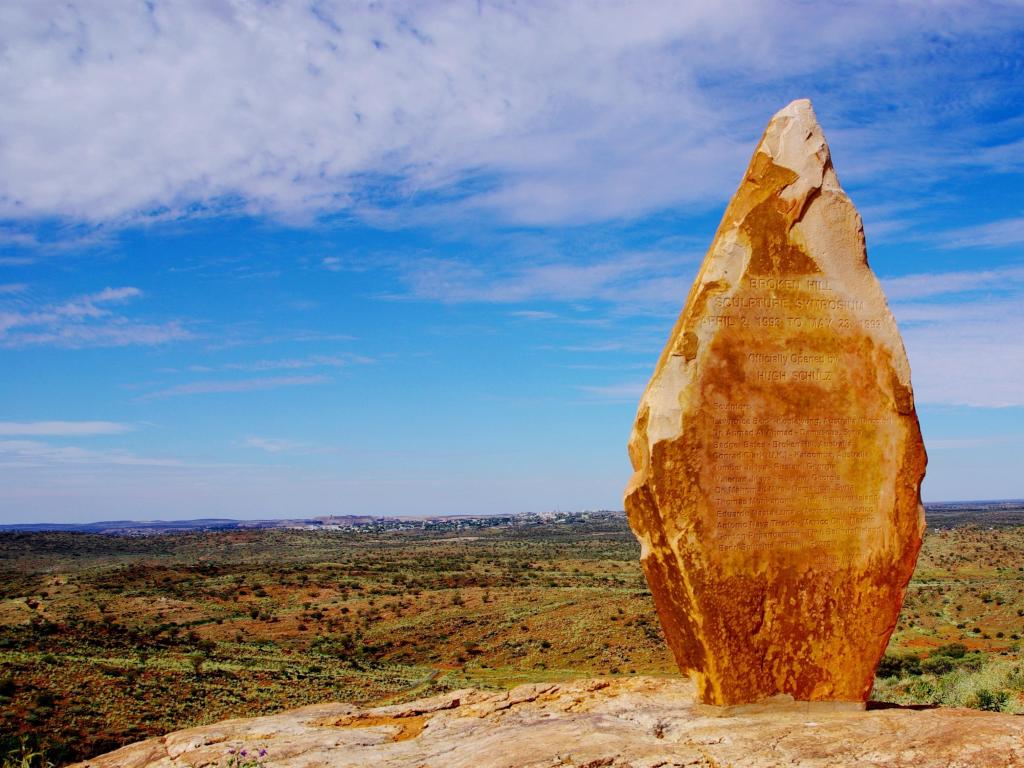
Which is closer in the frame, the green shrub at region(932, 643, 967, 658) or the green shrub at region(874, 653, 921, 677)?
the green shrub at region(874, 653, 921, 677)

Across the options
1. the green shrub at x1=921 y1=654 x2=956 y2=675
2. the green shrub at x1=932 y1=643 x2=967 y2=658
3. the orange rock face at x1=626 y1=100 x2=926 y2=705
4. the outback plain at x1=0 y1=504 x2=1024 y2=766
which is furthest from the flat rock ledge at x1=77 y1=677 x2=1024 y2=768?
the green shrub at x1=932 y1=643 x2=967 y2=658

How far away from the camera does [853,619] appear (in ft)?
26.2

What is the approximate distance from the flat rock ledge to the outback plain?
2376 millimetres

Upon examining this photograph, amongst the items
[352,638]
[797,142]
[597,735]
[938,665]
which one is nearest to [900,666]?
[938,665]

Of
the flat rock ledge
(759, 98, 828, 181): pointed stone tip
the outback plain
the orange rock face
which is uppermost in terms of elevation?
(759, 98, 828, 181): pointed stone tip

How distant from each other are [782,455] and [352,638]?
2656cm

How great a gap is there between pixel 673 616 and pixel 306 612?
1237 inches

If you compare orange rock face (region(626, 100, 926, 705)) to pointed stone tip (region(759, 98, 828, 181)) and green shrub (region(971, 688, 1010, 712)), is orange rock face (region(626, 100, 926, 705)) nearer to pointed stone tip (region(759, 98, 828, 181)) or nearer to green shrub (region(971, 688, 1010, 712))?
pointed stone tip (region(759, 98, 828, 181))

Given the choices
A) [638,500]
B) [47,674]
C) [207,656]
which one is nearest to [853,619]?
[638,500]

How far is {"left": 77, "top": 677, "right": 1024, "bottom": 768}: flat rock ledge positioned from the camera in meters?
6.33

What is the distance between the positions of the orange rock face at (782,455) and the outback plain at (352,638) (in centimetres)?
538

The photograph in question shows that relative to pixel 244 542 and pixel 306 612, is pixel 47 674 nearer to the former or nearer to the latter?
pixel 306 612

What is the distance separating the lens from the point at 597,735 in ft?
23.4

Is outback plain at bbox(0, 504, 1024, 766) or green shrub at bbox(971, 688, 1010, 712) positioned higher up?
green shrub at bbox(971, 688, 1010, 712)
